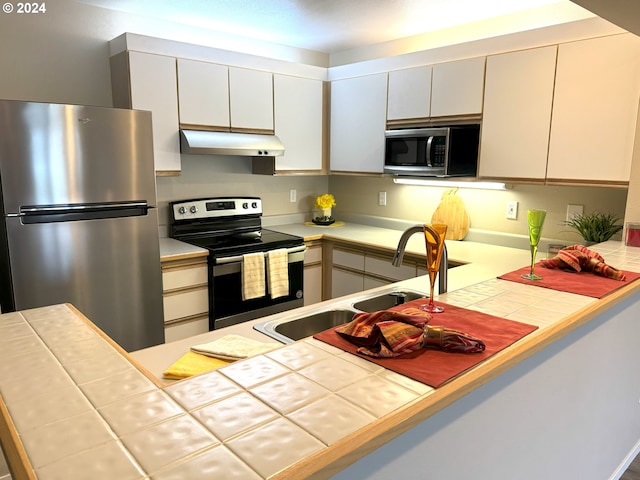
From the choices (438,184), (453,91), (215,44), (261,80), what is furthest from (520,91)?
(215,44)

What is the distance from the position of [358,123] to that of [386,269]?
1214mm

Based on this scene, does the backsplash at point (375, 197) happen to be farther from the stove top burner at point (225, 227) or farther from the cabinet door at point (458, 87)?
the cabinet door at point (458, 87)

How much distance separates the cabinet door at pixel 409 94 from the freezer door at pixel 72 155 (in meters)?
1.72

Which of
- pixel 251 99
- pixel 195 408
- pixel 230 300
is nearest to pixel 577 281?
pixel 195 408

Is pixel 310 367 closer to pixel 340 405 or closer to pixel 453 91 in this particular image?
pixel 340 405

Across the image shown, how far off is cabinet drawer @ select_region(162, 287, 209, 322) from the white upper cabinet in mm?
824

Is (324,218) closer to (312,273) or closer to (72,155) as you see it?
(312,273)

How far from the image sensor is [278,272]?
10.6 ft

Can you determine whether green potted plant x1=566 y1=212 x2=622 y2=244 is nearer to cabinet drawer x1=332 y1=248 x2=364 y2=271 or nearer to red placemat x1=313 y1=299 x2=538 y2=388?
cabinet drawer x1=332 y1=248 x2=364 y2=271

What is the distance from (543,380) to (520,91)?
189 centimetres

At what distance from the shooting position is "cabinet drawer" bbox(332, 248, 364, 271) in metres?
3.39

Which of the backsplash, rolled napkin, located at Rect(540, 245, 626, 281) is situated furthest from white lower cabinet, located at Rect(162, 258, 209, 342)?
rolled napkin, located at Rect(540, 245, 626, 281)

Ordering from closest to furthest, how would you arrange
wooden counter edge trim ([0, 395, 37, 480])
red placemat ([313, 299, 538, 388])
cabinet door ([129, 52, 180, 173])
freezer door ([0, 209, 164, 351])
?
wooden counter edge trim ([0, 395, 37, 480])
red placemat ([313, 299, 538, 388])
freezer door ([0, 209, 164, 351])
cabinet door ([129, 52, 180, 173])

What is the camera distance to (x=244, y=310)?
312 cm
